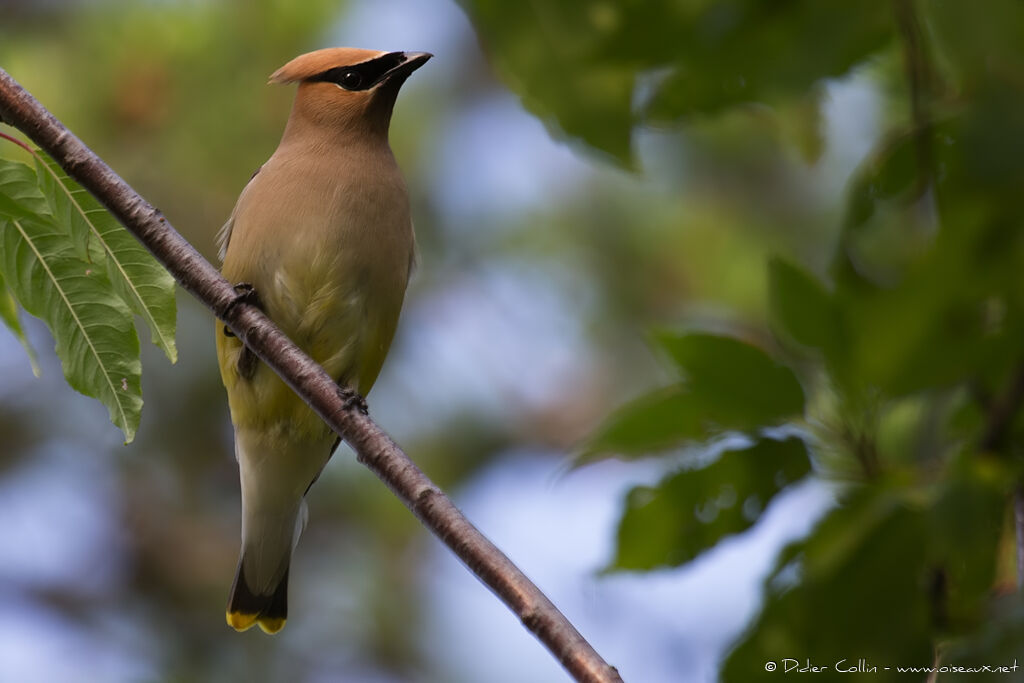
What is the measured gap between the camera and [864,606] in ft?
6.76

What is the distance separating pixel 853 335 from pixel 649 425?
399 millimetres

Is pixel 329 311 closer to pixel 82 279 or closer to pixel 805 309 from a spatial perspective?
pixel 82 279

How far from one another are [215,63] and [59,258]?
160 inches

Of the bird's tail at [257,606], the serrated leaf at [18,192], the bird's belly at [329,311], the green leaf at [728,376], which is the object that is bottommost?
the green leaf at [728,376]

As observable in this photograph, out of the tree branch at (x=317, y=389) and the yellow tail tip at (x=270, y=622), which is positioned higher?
the yellow tail tip at (x=270, y=622)

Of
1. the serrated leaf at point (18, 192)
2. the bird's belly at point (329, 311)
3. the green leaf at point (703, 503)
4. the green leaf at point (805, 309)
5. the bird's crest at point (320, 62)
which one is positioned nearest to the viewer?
the serrated leaf at point (18, 192)

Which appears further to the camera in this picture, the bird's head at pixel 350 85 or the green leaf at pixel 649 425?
the bird's head at pixel 350 85

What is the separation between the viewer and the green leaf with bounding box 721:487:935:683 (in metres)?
2.05

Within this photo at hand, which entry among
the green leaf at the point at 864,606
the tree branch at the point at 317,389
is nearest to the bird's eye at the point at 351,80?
the tree branch at the point at 317,389

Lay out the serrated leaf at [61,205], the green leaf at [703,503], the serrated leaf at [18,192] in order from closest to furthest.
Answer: the serrated leaf at [18,192] → the serrated leaf at [61,205] → the green leaf at [703,503]

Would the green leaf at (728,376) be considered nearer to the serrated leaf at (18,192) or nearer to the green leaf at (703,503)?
the green leaf at (703,503)

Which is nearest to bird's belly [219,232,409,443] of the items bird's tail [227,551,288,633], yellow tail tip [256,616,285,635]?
bird's tail [227,551,288,633]

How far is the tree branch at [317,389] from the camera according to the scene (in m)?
1.61

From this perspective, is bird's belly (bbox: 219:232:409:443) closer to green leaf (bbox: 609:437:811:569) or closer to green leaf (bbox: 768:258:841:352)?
green leaf (bbox: 609:437:811:569)
